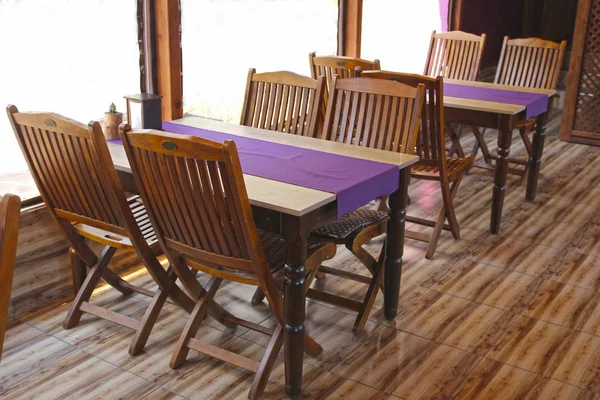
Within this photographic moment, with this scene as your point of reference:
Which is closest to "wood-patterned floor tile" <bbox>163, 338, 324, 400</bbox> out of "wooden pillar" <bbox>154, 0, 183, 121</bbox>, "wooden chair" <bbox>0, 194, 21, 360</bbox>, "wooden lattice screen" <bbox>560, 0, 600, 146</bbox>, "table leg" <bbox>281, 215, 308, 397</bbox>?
"table leg" <bbox>281, 215, 308, 397</bbox>

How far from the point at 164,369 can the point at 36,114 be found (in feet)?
3.80

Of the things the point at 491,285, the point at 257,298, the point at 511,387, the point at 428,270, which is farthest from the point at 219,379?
the point at 491,285

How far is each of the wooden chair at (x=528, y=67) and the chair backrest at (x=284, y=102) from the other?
1.92 meters

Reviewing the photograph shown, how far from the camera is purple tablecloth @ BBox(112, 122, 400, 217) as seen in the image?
2746mm

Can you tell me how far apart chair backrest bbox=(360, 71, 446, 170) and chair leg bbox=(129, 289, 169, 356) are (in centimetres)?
173

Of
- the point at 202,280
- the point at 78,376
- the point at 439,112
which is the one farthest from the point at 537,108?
the point at 78,376

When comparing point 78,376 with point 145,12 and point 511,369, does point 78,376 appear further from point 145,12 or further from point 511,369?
point 145,12

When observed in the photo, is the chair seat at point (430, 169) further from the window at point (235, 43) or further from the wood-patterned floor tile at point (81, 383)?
the wood-patterned floor tile at point (81, 383)

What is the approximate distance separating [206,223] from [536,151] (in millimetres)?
3006

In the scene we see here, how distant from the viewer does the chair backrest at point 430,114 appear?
3.82 meters

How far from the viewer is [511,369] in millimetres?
2986

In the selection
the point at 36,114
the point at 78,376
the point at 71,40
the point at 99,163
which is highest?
the point at 71,40

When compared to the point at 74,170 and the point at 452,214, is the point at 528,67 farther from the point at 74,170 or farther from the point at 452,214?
the point at 74,170

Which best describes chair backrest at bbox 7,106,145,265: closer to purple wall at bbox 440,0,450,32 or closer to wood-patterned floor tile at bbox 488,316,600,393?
wood-patterned floor tile at bbox 488,316,600,393
